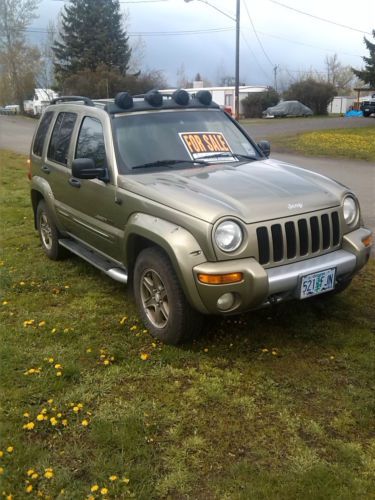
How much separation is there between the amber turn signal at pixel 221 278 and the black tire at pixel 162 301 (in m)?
0.35

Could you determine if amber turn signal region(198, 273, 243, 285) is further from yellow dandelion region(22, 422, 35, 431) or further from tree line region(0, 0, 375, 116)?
tree line region(0, 0, 375, 116)

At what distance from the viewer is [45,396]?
3.34 meters

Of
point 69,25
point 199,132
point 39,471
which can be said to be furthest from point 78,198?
point 69,25

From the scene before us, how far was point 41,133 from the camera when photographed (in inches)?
241

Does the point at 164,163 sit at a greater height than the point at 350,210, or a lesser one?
greater

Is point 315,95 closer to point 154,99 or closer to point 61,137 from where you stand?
point 61,137

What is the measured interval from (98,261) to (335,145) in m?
14.6

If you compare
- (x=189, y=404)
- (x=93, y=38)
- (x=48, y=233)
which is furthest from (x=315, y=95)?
(x=189, y=404)

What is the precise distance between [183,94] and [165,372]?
2.78m

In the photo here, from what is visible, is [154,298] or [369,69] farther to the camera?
[369,69]

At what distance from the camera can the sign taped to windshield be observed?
180 inches

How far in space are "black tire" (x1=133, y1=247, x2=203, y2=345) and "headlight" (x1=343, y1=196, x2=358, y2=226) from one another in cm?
143

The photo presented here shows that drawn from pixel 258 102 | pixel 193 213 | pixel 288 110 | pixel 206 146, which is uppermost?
pixel 258 102

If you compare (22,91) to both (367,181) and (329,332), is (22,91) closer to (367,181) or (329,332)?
(367,181)
